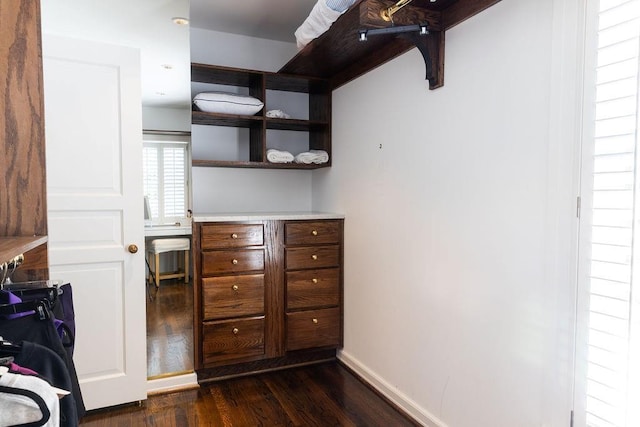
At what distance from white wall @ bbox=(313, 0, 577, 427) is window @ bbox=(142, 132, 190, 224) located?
1146 millimetres

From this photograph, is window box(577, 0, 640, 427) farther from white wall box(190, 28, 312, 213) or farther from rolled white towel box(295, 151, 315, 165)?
white wall box(190, 28, 312, 213)

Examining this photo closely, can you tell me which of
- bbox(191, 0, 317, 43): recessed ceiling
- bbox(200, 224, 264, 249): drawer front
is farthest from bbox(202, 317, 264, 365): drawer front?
bbox(191, 0, 317, 43): recessed ceiling

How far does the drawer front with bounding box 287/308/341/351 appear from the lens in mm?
2773

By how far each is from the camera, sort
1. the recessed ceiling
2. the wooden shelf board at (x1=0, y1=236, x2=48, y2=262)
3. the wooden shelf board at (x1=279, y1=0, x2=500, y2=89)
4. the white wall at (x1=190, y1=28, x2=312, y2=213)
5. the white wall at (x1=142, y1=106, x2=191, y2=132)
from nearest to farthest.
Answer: the wooden shelf board at (x1=0, y1=236, x2=48, y2=262), the wooden shelf board at (x1=279, y1=0, x2=500, y2=89), the white wall at (x1=142, y1=106, x2=191, y2=132), the recessed ceiling, the white wall at (x1=190, y1=28, x2=312, y2=213)

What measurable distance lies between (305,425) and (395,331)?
27.8 inches

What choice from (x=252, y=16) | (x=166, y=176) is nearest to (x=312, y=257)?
(x=166, y=176)

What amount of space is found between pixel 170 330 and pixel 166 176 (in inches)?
38.6

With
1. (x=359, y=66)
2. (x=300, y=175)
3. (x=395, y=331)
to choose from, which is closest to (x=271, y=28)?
(x=359, y=66)

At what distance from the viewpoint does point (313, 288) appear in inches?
111

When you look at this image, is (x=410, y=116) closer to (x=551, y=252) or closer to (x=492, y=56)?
(x=492, y=56)

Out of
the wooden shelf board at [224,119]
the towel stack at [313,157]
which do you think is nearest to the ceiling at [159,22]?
the wooden shelf board at [224,119]

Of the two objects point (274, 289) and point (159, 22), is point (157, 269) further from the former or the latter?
point (159, 22)

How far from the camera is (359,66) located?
261cm

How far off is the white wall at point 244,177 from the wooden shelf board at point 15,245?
1.93 meters
